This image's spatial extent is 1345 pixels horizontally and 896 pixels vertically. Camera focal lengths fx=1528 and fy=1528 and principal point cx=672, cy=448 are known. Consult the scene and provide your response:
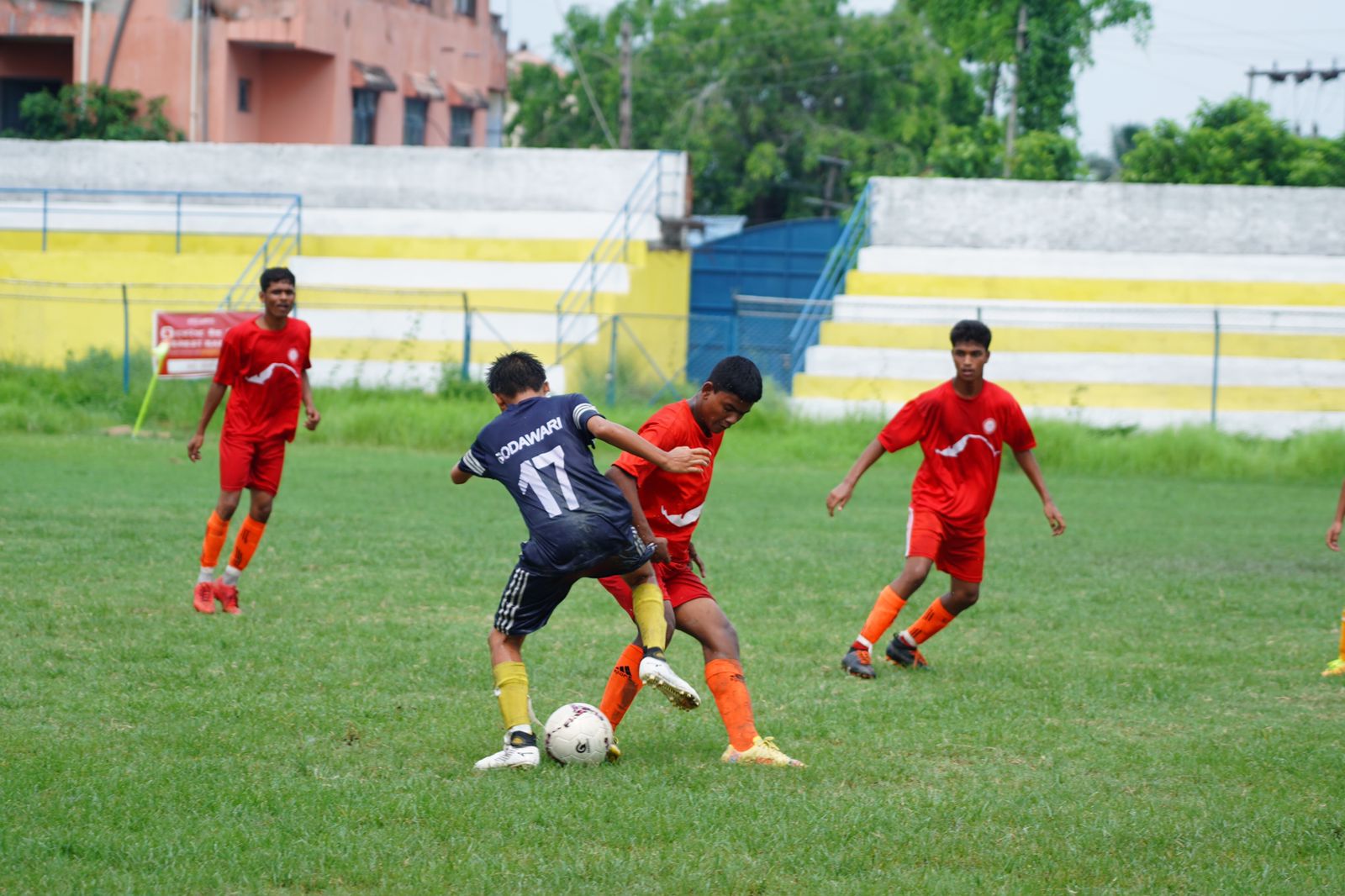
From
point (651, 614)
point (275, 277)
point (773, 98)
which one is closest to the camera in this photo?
point (651, 614)

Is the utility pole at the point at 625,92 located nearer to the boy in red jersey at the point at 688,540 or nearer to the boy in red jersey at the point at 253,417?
the boy in red jersey at the point at 253,417

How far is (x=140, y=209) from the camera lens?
2916cm

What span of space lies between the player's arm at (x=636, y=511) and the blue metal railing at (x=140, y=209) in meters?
23.7

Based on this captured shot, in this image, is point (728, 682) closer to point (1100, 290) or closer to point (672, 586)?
point (672, 586)

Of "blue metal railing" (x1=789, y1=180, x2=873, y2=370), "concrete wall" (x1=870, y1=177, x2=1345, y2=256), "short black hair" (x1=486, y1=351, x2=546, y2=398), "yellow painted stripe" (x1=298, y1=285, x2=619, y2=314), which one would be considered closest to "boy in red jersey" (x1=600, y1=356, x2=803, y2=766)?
"short black hair" (x1=486, y1=351, x2=546, y2=398)

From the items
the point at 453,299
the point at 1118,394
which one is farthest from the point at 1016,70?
the point at 453,299

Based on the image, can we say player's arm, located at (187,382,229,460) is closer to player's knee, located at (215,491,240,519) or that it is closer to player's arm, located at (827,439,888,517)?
player's knee, located at (215,491,240,519)

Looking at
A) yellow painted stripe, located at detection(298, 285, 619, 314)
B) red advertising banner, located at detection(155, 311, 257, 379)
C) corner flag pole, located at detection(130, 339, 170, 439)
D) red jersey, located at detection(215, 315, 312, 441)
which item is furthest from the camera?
yellow painted stripe, located at detection(298, 285, 619, 314)

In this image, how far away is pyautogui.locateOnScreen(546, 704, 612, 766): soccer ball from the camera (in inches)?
222

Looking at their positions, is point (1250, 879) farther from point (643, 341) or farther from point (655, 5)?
point (655, 5)

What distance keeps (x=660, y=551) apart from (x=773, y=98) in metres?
44.3

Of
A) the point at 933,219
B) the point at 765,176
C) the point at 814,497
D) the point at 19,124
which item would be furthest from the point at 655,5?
the point at 814,497

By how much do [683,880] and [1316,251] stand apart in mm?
26274

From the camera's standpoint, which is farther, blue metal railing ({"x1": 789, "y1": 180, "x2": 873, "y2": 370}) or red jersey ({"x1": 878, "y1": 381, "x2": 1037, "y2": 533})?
blue metal railing ({"x1": 789, "y1": 180, "x2": 873, "y2": 370})
